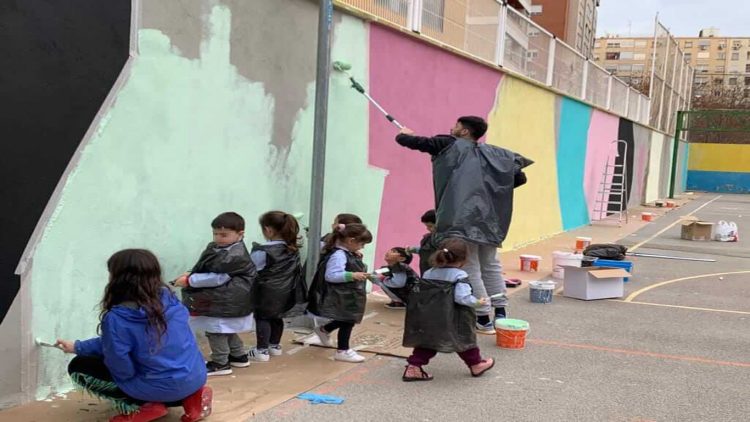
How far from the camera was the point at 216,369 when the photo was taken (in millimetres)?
4582

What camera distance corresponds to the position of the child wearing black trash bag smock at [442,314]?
181 inches

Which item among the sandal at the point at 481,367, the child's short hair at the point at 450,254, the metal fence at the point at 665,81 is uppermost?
the metal fence at the point at 665,81

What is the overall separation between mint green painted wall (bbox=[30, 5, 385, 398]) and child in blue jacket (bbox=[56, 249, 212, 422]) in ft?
2.02

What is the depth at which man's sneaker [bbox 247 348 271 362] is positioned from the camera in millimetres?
4953

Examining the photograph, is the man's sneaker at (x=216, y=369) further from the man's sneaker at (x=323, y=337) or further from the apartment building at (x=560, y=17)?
the apartment building at (x=560, y=17)

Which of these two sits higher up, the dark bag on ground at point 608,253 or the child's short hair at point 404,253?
the child's short hair at point 404,253

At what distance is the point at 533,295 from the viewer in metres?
7.52

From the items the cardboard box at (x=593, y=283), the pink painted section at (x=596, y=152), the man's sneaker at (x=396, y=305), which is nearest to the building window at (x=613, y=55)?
the pink painted section at (x=596, y=152)

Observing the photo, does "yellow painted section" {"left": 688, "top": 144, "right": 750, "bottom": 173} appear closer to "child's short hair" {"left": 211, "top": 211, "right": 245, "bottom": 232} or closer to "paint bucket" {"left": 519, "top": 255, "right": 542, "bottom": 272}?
"paint bucket" {"left": 519, "top": 255, "right": 542, "bottom": 272}

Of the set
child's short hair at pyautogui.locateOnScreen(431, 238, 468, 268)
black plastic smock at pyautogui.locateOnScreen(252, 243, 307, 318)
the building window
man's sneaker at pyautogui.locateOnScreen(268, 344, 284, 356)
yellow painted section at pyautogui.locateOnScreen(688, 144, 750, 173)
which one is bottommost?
man's sneaker at pyautogui.locateOnScreen(268, 344, 284, 356)

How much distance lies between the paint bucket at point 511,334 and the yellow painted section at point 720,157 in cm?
4248

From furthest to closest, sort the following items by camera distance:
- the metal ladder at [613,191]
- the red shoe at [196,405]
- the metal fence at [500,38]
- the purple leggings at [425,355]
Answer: the metal ladder at [613,191] → the metal fence at [500,38] → the purple leggings at [425,355] → the red shoe at [196,405]

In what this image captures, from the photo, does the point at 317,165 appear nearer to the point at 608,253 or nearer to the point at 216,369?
the point at 216,369

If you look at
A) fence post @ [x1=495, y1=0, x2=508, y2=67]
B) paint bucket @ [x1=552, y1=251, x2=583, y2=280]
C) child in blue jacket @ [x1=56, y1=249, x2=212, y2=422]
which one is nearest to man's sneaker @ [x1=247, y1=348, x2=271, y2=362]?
child in blue jacket @ [x1=56, y1=249, x2=212, y2=422]
